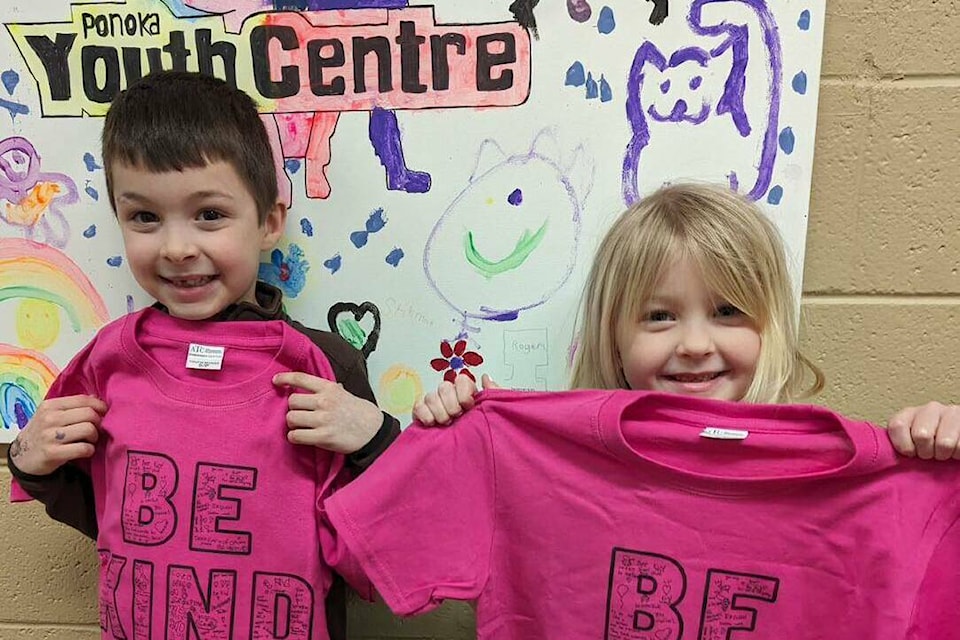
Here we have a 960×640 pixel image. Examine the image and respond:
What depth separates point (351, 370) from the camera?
0.84m

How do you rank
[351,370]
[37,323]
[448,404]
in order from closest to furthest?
[448,404] → [351,370] → [37,323]

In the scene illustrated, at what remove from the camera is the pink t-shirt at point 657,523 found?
0.66 m

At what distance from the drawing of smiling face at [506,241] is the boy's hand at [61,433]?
410 millimetres

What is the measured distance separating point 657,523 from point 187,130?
61cm

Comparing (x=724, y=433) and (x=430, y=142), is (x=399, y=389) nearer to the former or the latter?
(x=430, y=142)

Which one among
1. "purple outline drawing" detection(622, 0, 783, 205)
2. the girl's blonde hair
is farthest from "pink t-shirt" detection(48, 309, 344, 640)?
"purple outline drawing" detection(622, 0, 783, 205)

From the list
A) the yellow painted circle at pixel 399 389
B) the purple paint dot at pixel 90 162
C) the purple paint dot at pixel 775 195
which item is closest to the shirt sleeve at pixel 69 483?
the purple paint dot at pixel 90 162

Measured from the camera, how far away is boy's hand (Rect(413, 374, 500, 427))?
0.74 m

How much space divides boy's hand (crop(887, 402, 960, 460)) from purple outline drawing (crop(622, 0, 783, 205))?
0.32 meters

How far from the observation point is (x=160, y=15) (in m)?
0.88

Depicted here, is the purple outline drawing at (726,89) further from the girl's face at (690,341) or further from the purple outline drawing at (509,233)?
the girl's face at (690,341)

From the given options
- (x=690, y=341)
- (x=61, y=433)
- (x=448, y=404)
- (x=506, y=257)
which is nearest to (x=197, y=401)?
(x=61, y=433)

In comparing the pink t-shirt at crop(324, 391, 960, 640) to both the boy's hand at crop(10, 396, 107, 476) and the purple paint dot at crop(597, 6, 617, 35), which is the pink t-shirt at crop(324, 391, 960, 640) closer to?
the boy's hand at crop(10, 396, 107, 476)

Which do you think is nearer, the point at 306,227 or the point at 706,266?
the point at 706,266
